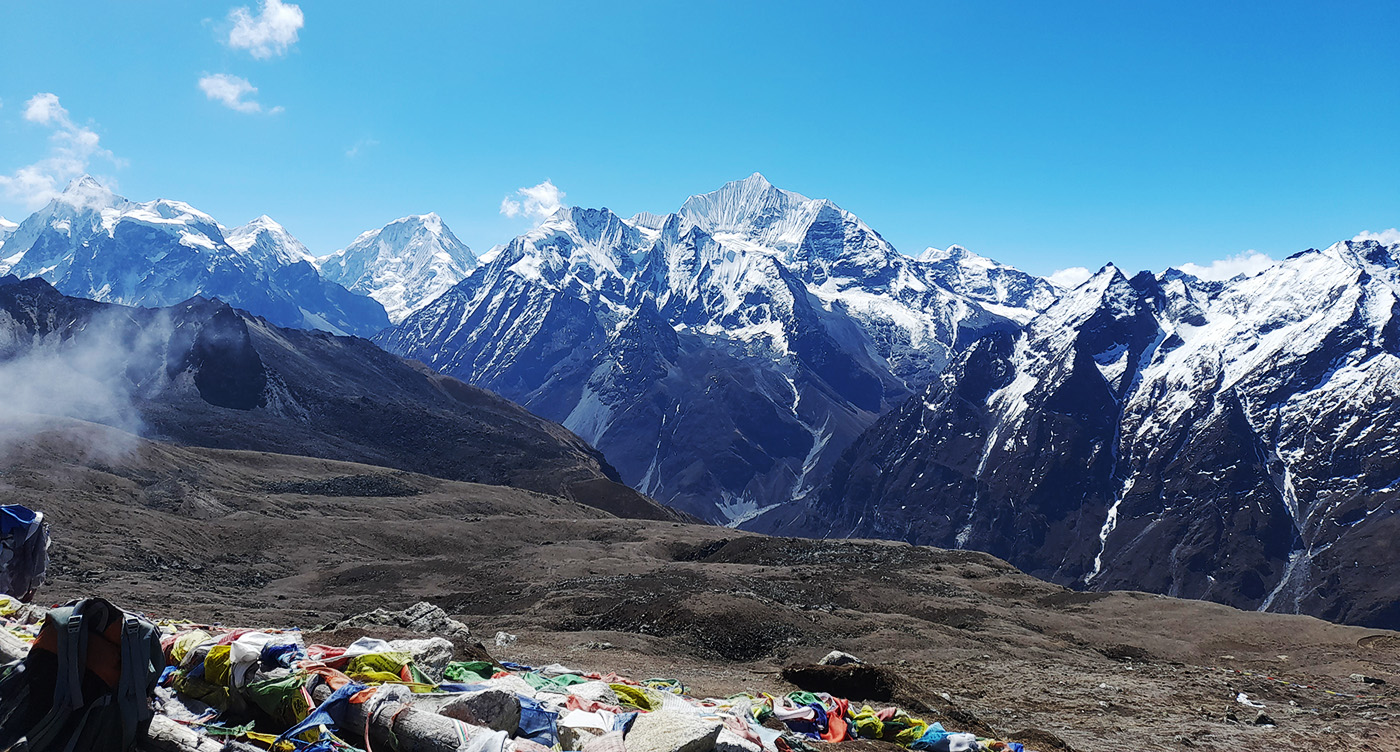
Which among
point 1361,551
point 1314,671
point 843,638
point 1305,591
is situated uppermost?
point 1361,551

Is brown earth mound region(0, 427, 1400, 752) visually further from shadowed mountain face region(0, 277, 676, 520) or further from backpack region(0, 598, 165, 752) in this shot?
shadowed mountain face region(0, 277, 676, 520)

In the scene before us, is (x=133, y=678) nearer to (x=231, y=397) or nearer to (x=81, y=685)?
(x=81, y=685)

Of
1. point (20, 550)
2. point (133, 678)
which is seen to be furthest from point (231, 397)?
point (133, 678)

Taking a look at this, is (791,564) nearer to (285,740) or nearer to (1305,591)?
(285,740)

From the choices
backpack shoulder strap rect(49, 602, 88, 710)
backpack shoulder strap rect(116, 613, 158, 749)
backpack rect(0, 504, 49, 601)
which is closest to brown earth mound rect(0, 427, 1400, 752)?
backpack rect(0, 504, 49, 601)

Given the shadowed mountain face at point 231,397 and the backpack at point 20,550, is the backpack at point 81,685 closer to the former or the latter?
the backpack at point 20,550

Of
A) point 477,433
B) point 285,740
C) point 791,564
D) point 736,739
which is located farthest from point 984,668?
point 477,433

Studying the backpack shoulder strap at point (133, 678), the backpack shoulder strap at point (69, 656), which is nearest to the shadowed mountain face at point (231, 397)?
the backpack shoulder strap at point (133, 678)
